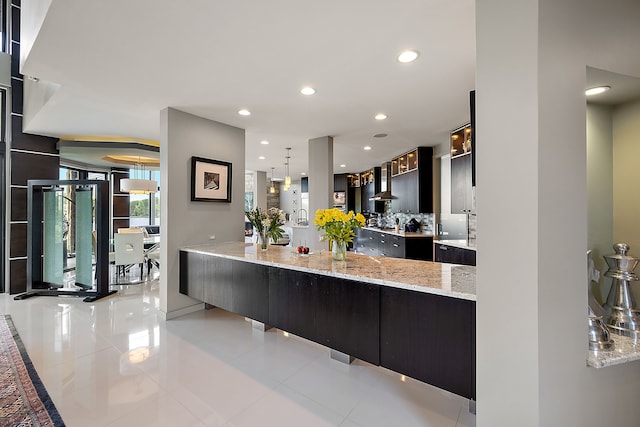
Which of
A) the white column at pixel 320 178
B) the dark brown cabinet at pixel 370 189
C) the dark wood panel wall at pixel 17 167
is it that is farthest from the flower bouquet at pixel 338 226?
the dark brown cabinet at pixel 370 189

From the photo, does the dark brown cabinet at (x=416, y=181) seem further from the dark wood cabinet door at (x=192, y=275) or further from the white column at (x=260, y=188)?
the white column at (x=260, y=188)

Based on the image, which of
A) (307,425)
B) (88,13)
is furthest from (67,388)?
(88,13)

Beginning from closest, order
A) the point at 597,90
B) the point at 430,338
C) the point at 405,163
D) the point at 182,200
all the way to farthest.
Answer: the point at 597,90 → the point at 430,338 → the point at 182,200 → the point at 405,163

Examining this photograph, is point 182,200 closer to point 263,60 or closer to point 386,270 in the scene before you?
point 263,60

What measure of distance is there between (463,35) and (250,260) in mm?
2522

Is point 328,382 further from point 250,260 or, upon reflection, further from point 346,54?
point 346,54

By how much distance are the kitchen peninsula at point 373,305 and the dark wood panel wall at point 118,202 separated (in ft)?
21.6

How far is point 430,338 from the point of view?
1682mm

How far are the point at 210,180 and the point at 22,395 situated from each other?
8.70 ft

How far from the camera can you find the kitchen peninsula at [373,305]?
5.24ft

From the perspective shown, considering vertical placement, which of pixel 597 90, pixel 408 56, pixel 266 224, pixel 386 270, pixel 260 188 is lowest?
pixel 386 270

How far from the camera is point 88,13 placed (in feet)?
5.79

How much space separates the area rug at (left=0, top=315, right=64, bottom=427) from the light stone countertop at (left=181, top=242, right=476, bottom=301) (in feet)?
5.42

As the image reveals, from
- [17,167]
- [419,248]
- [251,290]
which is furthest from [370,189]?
[17,167]
